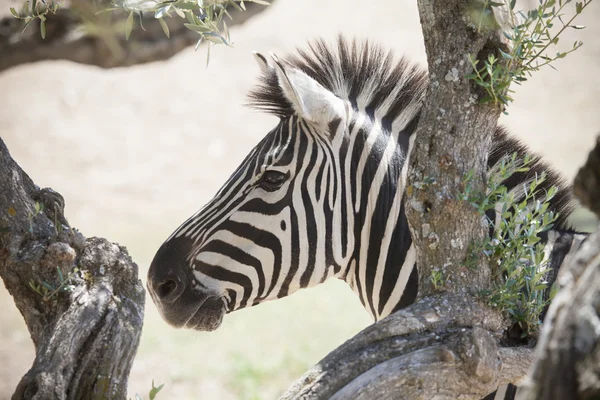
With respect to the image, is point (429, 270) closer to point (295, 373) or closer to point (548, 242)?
point (548, 242)

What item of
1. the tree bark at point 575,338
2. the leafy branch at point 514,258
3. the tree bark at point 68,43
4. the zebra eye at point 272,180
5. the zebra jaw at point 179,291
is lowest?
the tree bark at point 575,338

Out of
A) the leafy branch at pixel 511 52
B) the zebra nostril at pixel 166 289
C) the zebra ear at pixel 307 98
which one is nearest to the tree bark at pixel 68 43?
→ the zebra ear at pixel 307 98

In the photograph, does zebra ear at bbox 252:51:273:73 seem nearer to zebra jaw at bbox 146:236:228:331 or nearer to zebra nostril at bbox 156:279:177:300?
zebra jaw at bbox 146:236:228:331

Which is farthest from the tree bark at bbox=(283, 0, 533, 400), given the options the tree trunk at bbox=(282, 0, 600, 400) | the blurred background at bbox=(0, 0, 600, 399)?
the blurred background at bbox=(0, 0, 600, 399)

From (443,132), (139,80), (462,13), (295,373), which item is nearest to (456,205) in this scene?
(443,132)

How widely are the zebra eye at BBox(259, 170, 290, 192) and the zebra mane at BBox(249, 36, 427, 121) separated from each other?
0.34 m

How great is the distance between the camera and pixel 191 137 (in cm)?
1552

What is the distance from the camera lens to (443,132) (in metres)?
2.40

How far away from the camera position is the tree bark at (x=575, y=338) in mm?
1196

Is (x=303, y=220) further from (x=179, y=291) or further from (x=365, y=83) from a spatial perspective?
(x=365, y=83)

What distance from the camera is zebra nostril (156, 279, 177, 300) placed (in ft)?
10.1

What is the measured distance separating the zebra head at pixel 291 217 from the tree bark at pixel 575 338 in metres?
1.82

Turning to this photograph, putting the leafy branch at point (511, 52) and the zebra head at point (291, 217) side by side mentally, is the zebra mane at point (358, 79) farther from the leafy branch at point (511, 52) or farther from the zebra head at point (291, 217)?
the leafy branch at point (511, 52)

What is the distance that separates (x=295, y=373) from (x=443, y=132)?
6.63m
